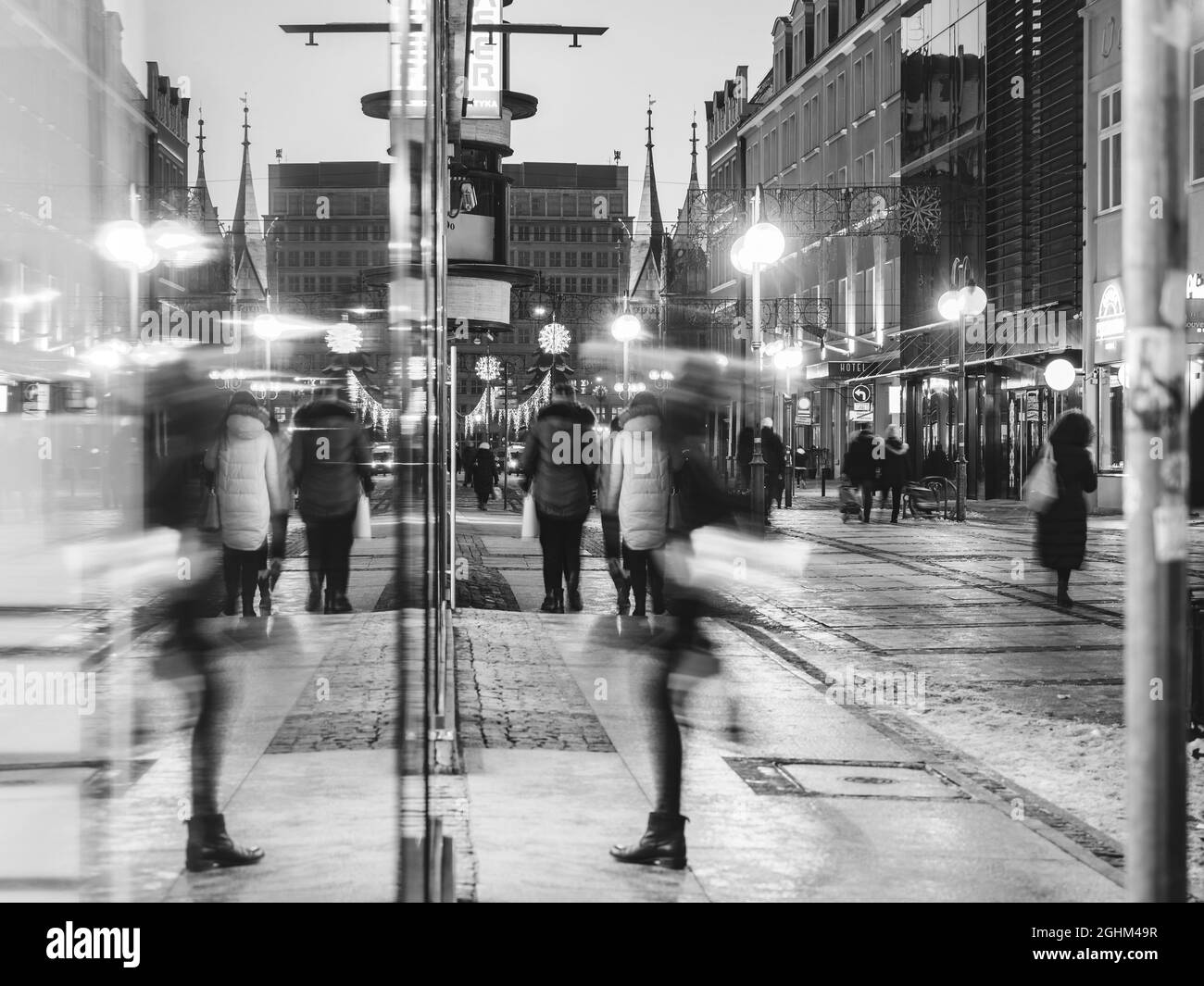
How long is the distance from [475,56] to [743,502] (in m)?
18.4

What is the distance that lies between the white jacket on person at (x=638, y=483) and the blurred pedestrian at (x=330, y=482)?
1397 mm

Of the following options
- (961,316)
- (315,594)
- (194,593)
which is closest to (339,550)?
(315,594)

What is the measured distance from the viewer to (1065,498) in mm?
14891

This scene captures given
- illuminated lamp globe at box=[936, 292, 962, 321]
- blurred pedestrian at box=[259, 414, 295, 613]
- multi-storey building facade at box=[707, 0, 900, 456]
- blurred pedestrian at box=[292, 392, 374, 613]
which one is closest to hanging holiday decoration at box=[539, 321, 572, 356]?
multi-storey building facade at box=[707, 0, 900, 456]

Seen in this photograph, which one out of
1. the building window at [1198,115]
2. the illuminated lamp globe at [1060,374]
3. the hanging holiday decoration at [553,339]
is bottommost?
the illuminated lamp globe at [1060,374]

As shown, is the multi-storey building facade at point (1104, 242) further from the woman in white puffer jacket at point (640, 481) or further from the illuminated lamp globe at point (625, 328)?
the woman in white puffer jacket at point (640, 481)

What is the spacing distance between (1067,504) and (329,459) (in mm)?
7364

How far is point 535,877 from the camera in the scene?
5.21 m

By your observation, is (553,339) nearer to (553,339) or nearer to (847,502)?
(553,339)

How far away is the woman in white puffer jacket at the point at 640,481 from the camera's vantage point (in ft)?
23.6

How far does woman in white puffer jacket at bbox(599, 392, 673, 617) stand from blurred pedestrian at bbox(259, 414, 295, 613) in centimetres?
169

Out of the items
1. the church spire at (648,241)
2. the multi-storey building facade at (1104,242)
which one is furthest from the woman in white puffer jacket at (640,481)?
the church spire at (648,241)
